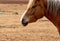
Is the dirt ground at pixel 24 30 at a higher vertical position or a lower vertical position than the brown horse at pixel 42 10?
lower

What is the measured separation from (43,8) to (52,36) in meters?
2.14

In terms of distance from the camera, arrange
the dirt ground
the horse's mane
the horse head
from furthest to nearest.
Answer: the dirt ground < the horse head < the horse's mane

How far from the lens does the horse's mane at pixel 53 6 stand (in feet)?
10.5

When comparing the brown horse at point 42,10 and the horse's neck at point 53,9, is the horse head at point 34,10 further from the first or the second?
the horse's neck at point 53,9

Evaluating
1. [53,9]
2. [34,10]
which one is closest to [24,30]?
[34,10]

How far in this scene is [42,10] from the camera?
134 inches

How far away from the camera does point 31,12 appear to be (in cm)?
345

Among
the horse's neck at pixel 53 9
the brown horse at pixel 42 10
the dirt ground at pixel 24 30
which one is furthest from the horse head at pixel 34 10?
the dirt ground at pixel 24 30

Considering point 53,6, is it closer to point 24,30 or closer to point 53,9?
point 53,9

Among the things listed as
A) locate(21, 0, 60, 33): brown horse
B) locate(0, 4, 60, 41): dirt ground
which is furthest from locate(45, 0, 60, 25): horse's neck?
locate(0, 4, 60, 41): dirt ground

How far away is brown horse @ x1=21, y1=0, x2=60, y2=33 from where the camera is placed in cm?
323

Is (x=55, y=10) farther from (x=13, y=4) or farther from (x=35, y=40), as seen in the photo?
(x=13, y=4)

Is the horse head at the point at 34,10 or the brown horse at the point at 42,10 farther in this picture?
the horse head at the point at 34,10

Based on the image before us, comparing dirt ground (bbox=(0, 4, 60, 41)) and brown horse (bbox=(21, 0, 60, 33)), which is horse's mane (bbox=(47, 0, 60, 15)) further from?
dirt ground (bbox=(0, 4, 60, 41))
